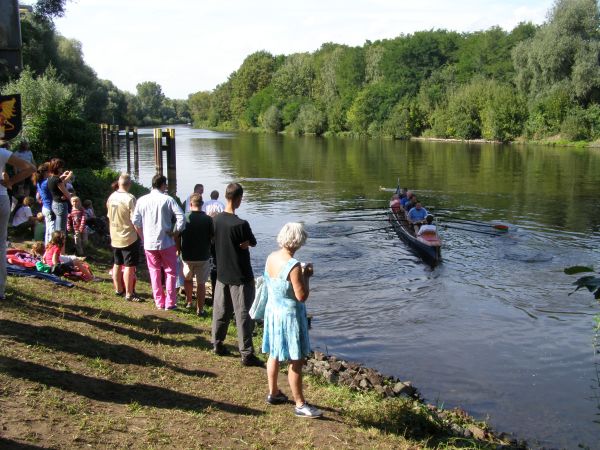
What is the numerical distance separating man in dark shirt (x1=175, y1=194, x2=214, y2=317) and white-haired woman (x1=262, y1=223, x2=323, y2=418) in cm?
328

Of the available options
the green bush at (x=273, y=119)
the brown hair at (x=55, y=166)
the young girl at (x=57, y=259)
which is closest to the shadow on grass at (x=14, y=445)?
the young girl at (x=57, y=259)

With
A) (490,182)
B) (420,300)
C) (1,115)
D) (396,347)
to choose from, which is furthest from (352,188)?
(1,115)

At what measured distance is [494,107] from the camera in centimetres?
7100

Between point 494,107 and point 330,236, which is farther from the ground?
point 494,107

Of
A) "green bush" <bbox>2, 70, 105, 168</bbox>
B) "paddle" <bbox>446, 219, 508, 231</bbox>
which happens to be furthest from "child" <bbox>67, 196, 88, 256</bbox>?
"paddle" <bbox>446, 219, 508, 231</bbox>

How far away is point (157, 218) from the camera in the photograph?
8719 mm

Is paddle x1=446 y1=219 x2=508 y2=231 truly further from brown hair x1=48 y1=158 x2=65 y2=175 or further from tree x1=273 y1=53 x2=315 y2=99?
tree x1=273 y1=53 x2=315 y2=99

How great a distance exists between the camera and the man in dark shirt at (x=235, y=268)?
6906mm

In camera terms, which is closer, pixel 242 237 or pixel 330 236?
pixel 242 237

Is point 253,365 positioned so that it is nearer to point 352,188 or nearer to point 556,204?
point 556,204

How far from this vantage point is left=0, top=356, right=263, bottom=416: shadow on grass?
558cm

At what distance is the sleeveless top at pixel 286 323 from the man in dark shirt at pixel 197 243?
334 cm

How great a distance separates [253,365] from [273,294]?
6.18 feet


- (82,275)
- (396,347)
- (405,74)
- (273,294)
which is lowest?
(396,347)
